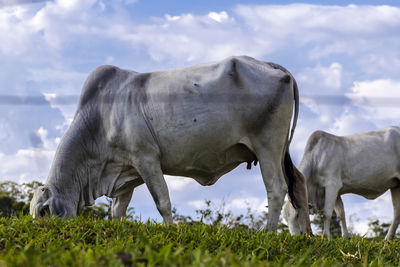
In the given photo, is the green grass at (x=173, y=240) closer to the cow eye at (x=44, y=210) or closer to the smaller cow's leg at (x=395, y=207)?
the cow eye at (x=44, y=210)

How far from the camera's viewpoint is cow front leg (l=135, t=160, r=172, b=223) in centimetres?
633

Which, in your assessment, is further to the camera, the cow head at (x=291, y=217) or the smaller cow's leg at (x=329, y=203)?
the smaller cow's leg at (x=329, y=203)

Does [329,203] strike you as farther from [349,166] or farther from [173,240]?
[173,240]

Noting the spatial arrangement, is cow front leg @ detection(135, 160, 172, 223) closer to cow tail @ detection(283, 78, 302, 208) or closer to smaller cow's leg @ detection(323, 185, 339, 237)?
cow tail @ detection(283, 78, 302, 208)

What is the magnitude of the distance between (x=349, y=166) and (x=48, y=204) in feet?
20.2

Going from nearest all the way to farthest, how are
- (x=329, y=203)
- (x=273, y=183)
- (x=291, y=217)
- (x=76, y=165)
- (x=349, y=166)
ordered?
(x=273, y=183)
(x=76, y=165)
(x=291, y=217)
(x=329, y=203)
(x=349, y=166)

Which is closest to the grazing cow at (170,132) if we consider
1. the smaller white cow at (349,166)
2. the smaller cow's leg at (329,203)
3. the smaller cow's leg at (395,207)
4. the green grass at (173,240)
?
the green grass at (173,240)

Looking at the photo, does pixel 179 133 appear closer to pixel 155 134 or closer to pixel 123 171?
pixel 155 134

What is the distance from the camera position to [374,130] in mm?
11484

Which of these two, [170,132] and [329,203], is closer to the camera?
[170,132]

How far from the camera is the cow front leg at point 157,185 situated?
20.8 feet

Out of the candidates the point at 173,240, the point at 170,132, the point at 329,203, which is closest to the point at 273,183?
the point at 170,132

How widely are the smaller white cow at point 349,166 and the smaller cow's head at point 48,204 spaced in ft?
17.1

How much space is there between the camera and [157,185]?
633 cm
